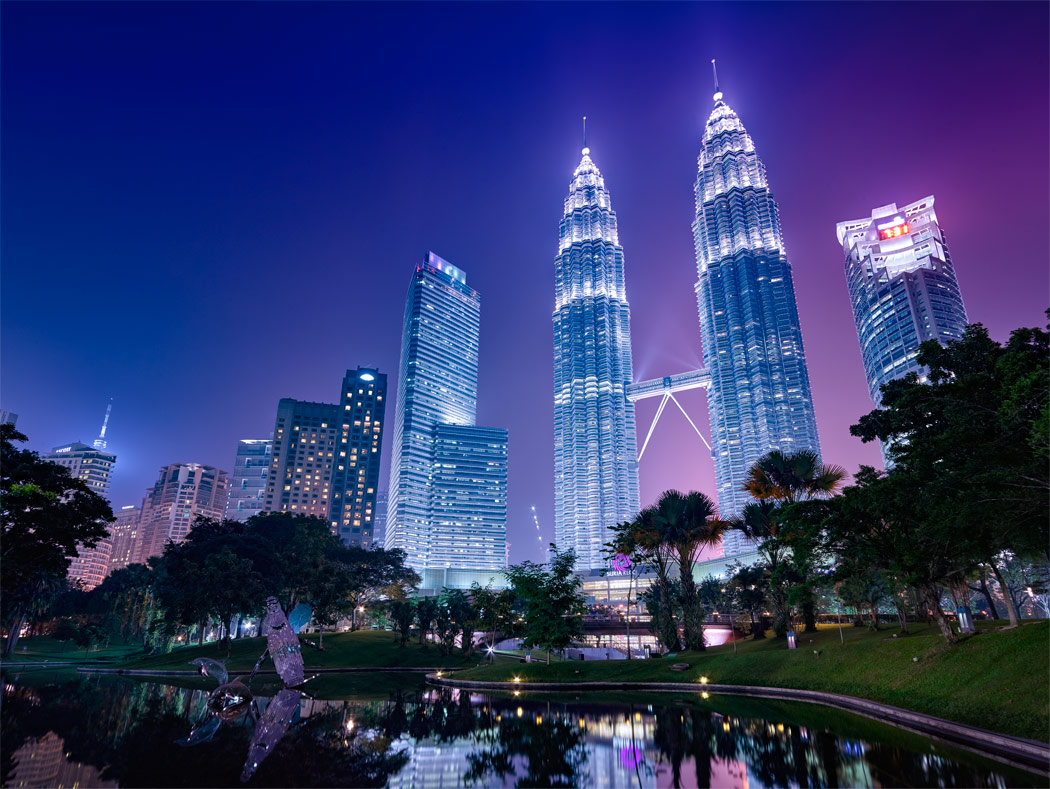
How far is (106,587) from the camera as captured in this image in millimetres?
106188

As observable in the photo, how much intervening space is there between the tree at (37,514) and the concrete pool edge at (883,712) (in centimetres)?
2617

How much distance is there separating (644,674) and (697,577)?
16831cm

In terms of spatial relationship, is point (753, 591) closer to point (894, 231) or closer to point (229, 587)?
point (229, 587)

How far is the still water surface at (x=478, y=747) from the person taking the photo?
14992 millimetres

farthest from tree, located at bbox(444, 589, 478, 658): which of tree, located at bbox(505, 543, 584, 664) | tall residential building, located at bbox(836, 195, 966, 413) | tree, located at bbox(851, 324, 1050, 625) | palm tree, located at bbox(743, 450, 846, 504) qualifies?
tall residential building, located at bbox(836, 195, 966, 413)

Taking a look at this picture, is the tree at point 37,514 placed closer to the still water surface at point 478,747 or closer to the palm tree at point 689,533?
the still water surface at point 478,747

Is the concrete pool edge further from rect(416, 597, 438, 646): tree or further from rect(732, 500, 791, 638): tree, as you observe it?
rect(416, 597, 438, 646): tree

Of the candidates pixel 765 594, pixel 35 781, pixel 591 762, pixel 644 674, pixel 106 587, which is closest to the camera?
pixel 35 781

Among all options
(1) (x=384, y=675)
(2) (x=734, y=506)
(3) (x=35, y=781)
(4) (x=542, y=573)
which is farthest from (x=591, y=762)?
(2) (x=734, y=506)

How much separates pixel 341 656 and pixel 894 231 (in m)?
199

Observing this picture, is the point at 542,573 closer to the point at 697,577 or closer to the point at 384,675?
the point at 384,675

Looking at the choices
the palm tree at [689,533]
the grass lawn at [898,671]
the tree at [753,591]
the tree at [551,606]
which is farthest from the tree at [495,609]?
the tree at [753,591]

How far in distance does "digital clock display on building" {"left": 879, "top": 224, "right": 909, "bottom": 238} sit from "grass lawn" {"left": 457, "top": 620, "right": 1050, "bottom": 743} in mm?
180267

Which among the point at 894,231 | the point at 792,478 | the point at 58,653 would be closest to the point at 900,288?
the point at 894,231
